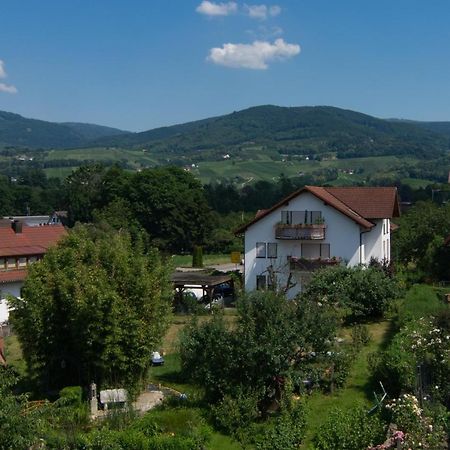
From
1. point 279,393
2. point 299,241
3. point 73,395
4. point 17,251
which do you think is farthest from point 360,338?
point 17,251

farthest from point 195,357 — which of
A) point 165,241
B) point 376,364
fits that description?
point 165,241

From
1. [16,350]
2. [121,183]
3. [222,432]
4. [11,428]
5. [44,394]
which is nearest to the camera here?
[11,428]

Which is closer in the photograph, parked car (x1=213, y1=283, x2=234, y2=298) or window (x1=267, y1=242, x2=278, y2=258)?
window (x1=267, y1=242, x2=278, y2=258)

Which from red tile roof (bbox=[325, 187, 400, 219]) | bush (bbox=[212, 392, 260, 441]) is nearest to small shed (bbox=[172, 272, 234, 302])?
red tile roof (bbox=[325, 187, 400, 219])

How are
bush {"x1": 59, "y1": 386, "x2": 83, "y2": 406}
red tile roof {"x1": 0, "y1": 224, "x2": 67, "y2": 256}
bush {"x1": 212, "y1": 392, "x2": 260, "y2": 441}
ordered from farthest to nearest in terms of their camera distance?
red tile roof {"x1": 0, "y1": 224, "x2": 67, "y2": 256}
bush {"x1": 59, "y1": 386, "x2": 83, "y2": 406}
bush {"x1": 212, "y1": 392, "x2": 260, "y2": 441}

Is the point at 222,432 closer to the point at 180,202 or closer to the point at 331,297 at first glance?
the point at 331,297

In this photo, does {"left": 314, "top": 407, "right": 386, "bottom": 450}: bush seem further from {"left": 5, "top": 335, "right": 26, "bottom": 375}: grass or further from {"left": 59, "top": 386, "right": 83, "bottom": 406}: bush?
{"left": 5, "top": 335, "right": 26, "bottom": 375}: grass
